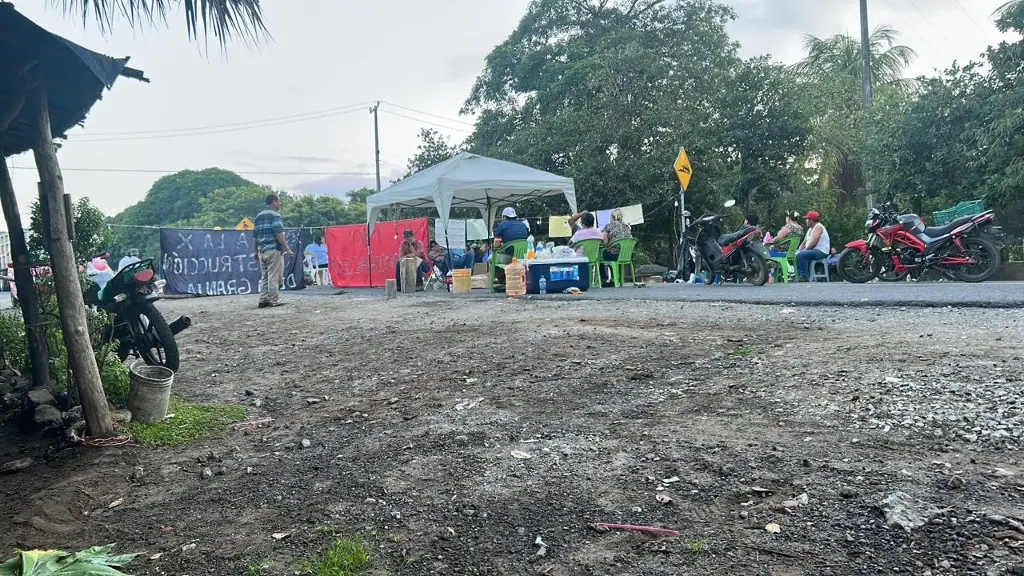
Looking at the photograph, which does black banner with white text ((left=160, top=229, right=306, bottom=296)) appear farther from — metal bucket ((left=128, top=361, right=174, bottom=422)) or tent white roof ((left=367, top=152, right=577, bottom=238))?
metal bucket ((left=128, top=361, right=174, bottom=422))

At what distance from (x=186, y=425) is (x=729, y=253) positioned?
28.4ft

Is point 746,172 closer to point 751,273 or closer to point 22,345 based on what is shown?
point 751,273

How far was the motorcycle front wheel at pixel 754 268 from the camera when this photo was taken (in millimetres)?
10383

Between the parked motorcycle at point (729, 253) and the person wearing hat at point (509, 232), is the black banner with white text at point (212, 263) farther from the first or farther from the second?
the parked motorcycle at point (729, 253)

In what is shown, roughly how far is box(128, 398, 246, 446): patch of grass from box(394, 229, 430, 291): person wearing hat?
30.1 ft

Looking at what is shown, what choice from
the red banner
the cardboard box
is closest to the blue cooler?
the cardboard box

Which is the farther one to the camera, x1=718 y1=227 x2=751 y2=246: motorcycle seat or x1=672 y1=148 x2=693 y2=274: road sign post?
x1=672 y1=148 x2=693 y2=274: road sign post

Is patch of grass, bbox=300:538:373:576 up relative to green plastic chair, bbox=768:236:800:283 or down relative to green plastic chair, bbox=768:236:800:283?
down

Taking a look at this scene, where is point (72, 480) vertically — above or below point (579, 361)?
below

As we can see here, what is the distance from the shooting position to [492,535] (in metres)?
2.33

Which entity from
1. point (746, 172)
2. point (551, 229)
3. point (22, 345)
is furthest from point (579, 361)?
point (746, 172)

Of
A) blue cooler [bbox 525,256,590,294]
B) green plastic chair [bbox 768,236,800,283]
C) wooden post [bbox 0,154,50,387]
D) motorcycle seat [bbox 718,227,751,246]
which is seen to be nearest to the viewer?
wooden post [bbox 0,154,50,387]

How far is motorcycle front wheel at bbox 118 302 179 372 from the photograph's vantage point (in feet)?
16.9

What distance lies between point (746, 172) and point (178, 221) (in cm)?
5458
